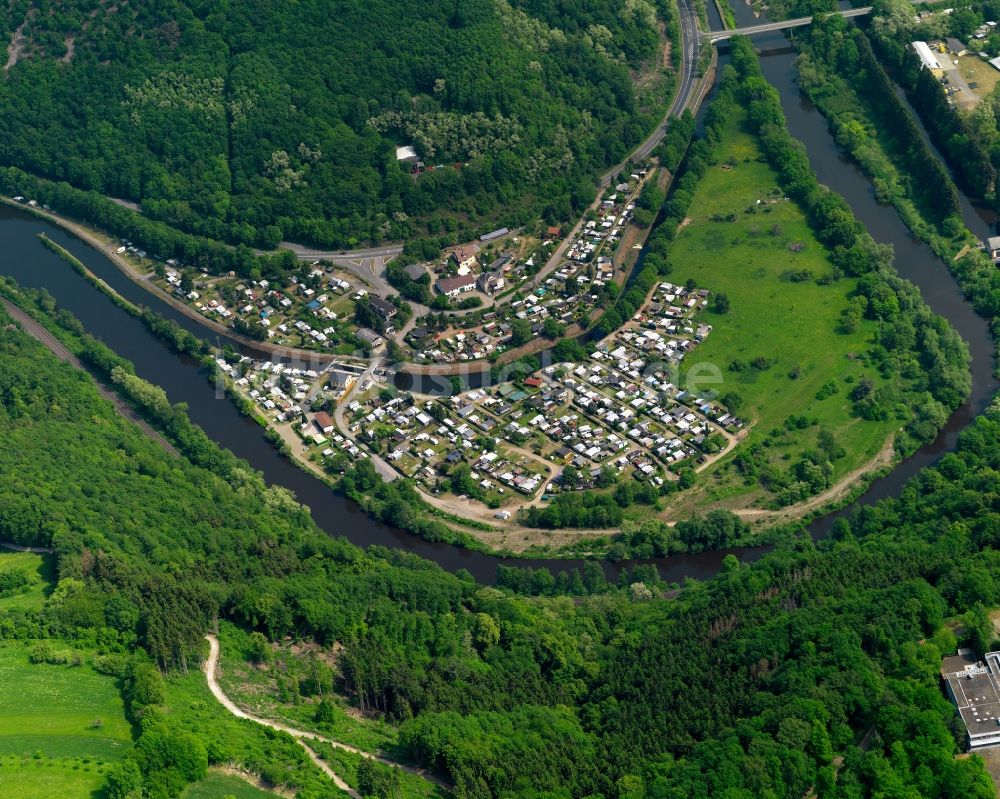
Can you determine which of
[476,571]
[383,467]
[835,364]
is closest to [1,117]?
[383,467]

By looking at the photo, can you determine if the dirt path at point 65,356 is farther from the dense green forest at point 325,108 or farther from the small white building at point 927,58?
the small white building at point 927,58

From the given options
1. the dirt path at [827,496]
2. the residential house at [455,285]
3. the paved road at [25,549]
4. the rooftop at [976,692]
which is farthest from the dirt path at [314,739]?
the residential house at [455,285]

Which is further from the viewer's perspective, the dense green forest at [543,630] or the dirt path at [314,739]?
the dirt path at [314,739]

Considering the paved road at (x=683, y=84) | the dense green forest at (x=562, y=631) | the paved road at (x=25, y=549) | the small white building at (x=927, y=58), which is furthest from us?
the small white building at (x=927, y=58)

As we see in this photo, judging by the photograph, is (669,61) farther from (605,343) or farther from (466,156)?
(605,343)

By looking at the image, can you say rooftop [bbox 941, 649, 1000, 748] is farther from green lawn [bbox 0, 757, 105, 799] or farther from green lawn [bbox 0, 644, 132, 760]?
green lawn [bbox 0, 757, 105, 799]

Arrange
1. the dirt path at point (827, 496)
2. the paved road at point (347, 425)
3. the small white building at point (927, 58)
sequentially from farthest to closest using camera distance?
the small white building at point (927, 58) → the paved road at point (347, 425) → the dirt path at point (827, 496)

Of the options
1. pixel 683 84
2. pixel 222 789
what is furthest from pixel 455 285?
pixel 222 789
